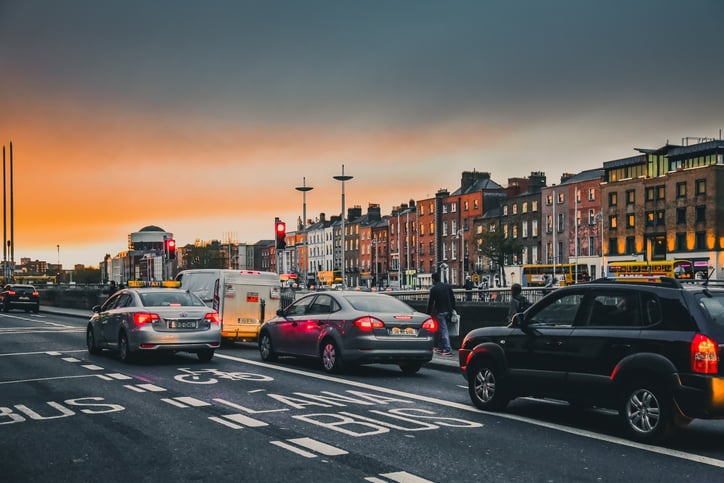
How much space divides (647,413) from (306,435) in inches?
141

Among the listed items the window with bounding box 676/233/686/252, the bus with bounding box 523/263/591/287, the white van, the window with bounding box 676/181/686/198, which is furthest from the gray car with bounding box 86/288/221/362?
the window with bounding box 676/181/686/198

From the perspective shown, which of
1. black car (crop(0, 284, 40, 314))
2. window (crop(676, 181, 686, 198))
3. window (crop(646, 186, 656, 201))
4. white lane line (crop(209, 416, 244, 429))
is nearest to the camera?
white lane line (crop(209, 416, 244, 429))

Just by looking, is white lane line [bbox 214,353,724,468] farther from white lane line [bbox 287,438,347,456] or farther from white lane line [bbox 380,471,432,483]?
white lane line [bbox 287,438,347,456]

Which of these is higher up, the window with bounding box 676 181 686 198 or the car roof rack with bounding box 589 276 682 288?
the window with bounding box 676 181 686 198

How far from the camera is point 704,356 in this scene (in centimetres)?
808

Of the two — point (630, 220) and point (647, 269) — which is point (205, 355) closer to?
point (647, 269)

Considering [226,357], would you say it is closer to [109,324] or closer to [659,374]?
[109,324]

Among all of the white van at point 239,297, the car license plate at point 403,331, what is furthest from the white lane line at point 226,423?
the white van at point 239,297

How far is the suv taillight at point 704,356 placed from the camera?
26.4ft

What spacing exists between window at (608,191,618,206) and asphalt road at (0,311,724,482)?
72.3 m

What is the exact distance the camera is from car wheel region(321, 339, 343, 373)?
15008 mm

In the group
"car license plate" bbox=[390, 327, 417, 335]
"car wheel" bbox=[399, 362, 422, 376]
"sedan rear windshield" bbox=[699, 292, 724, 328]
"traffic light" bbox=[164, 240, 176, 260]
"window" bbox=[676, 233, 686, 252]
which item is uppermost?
"window" bbox=[676, 233, 686, 252]

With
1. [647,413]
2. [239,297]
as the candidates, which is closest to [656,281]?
[647,413]

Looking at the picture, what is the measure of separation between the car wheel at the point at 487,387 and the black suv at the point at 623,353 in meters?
0.01
